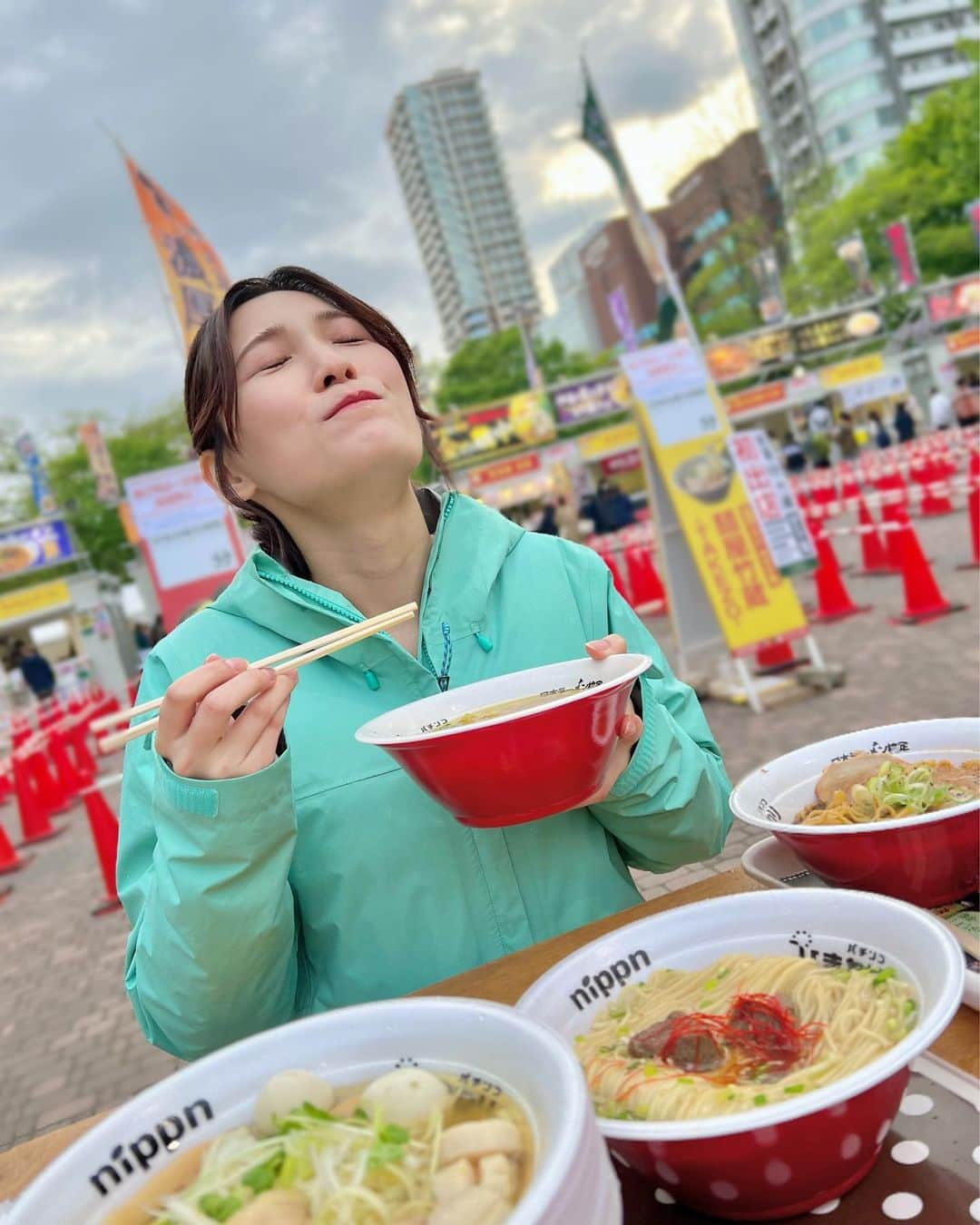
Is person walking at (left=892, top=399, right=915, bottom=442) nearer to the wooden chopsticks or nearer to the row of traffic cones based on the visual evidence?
the row of traffic cones

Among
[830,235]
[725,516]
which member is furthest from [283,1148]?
[830,235]

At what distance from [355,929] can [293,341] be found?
1.06 meters

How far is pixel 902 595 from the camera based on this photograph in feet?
33.9

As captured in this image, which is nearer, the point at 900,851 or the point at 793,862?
the point at 900,851

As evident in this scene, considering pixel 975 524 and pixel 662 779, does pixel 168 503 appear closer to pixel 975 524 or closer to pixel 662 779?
pixel 975 524

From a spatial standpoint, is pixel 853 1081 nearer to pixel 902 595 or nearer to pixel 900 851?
pixel 900 851

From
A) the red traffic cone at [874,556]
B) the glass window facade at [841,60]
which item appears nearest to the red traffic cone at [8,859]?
the red traffic cone at [874,556]

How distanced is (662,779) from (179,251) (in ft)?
38.2

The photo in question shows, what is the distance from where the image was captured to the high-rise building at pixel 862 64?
68062mm

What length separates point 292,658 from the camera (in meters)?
1.48

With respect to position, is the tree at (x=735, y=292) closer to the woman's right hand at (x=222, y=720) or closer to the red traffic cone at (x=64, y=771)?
the red traffic cone at (x=64, y=771)

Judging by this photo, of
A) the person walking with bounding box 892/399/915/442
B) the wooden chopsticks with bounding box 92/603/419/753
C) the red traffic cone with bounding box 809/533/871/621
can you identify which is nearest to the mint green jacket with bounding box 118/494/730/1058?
the wooden chopsticks with bounding box 92/603/419/753

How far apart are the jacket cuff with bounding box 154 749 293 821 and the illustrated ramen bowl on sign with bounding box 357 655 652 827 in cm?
14

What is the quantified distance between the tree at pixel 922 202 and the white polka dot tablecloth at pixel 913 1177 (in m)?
43.9
